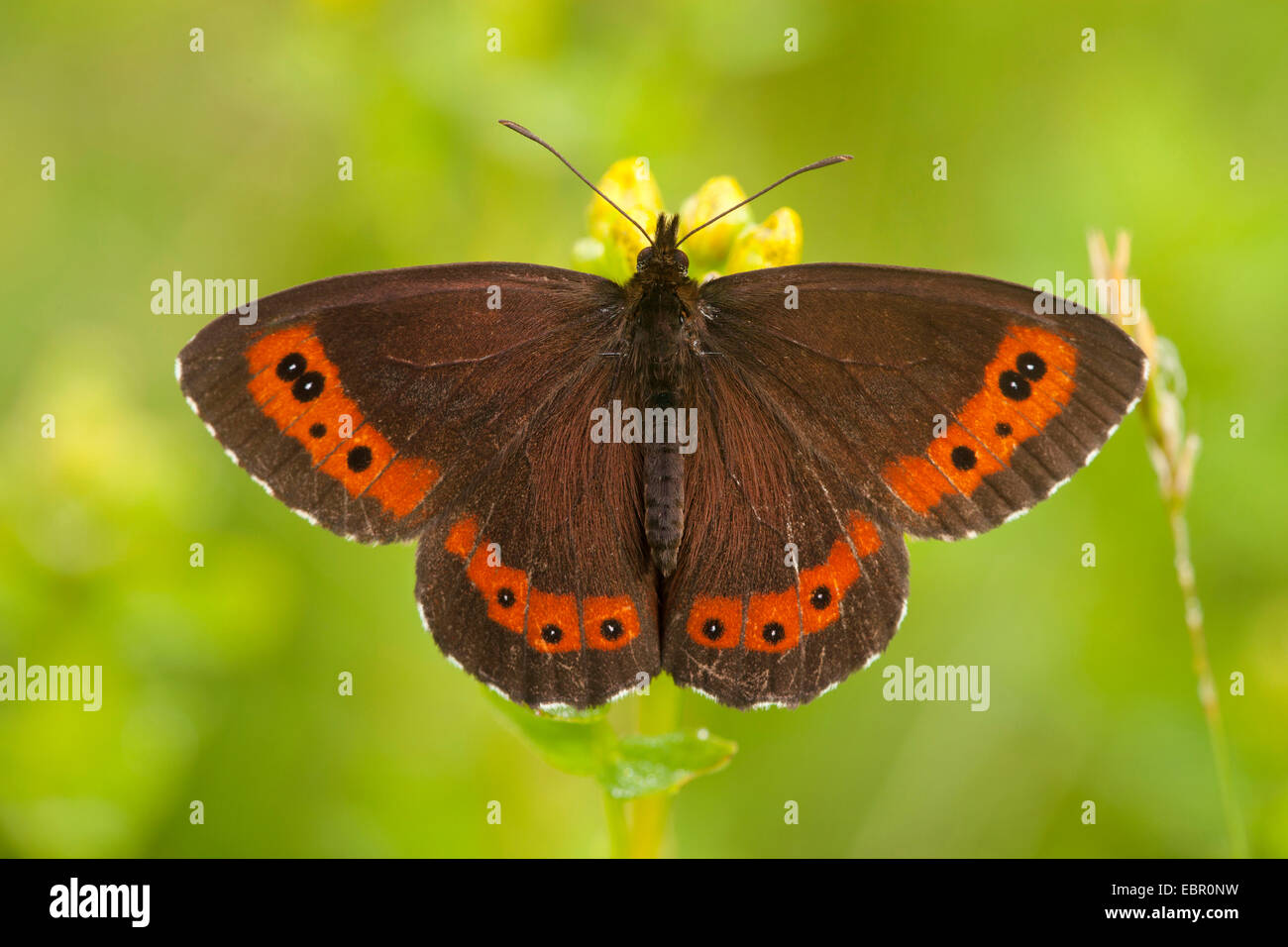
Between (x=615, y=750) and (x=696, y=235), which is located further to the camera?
(x=696, y=235)

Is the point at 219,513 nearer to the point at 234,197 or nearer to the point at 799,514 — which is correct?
the point at 234,197

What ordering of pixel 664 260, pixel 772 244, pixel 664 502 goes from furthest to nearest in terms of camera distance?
1. pixel 772 244
2. pixel 664 260
3. pixel 664 502

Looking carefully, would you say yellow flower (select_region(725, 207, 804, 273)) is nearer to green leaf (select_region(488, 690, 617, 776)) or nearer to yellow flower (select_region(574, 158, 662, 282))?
yellow flower (select_region(574, 158, 662, 282))

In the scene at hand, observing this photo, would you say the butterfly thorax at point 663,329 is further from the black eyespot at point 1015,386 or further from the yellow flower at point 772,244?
the black eyespot at point 1015,386

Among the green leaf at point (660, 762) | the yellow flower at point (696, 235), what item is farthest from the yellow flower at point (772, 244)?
the green leaf at point (660, 762)

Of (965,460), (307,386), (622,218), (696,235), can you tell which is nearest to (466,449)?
(307,386)

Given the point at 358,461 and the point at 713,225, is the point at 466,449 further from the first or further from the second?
the point at 713,225
